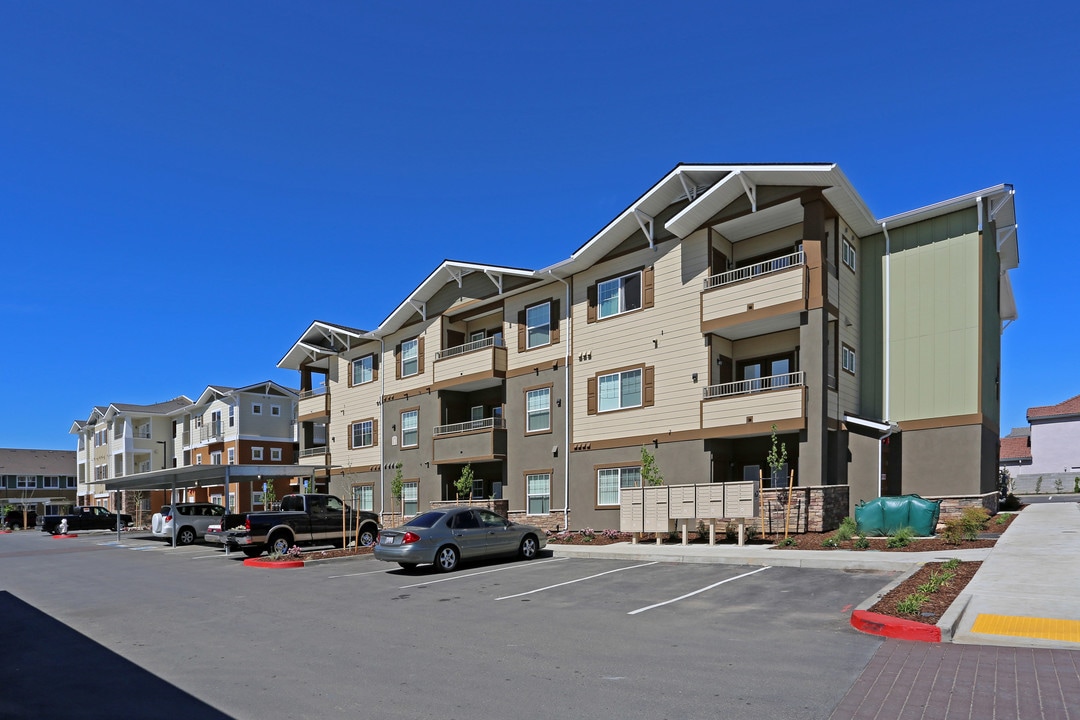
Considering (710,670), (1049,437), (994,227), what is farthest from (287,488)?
(1049,437)

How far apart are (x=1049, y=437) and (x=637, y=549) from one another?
54450 millimetres

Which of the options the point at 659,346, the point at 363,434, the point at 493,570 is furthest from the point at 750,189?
the point at 363,434

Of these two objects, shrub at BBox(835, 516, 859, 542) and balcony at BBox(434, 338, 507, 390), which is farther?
balcony at BBox(434, 338, 507, 390)

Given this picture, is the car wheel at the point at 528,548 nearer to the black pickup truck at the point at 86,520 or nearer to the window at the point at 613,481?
the window at the point at 613,481

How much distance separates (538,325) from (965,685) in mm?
23776

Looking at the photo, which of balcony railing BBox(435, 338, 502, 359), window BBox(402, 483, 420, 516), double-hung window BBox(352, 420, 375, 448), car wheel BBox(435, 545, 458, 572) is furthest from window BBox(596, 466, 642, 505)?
double-hung window BBox(352, 420, 375, 448)

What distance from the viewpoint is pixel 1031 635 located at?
828cm

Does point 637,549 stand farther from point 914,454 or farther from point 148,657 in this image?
point 148,657

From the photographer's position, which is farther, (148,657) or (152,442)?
(152,442)

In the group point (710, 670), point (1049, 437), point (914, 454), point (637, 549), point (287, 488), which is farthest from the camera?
point (1049, 437)

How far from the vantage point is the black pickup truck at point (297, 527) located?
23016 mm

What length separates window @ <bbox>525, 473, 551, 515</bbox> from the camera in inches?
1121

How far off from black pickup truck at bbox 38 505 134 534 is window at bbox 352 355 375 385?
21791 millimetres

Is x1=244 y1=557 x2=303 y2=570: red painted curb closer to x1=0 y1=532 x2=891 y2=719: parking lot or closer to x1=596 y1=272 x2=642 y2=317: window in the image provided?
x1=0 y1=532 x2=891 y2=719: parking lot
